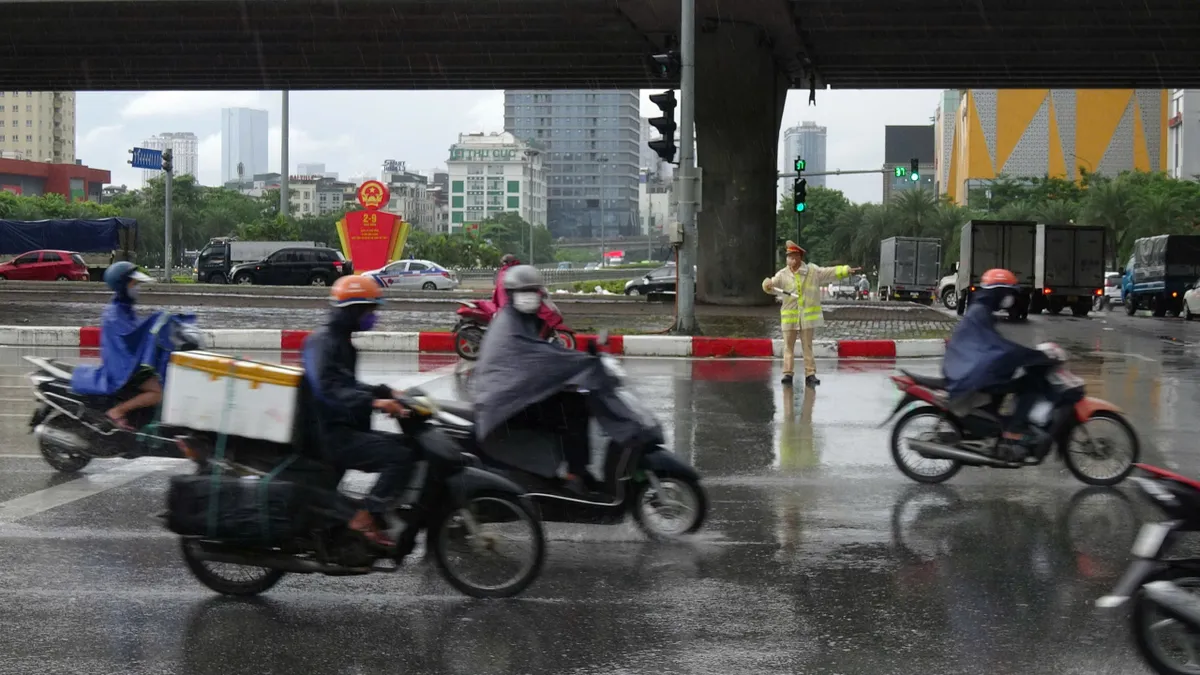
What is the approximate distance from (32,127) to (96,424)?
6466 inches

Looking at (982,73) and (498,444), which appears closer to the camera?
(498,444)

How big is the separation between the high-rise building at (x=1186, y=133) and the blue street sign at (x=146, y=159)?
6546 cm

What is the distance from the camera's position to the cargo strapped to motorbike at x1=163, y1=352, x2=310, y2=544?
5352 mm

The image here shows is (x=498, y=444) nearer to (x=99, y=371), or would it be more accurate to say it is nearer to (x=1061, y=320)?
(x=99, y=371)

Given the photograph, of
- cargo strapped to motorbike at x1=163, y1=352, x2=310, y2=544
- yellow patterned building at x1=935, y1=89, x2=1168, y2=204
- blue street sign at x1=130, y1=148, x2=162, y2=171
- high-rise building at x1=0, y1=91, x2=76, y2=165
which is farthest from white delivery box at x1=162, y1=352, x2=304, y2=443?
high-rise building at x1=0, y1=91, x2=76, y2=165

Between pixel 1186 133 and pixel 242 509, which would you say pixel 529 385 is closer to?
pixel 242 509

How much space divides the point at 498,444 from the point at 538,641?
131cm

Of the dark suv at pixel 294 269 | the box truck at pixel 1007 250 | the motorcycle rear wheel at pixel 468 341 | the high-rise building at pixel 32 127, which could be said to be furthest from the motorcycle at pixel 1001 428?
the high-rise building at pixel 32 127

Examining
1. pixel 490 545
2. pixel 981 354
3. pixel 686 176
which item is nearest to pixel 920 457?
pixel 981 354

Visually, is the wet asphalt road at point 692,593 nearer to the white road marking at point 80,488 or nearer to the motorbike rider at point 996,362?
the white road marking at point 80,488

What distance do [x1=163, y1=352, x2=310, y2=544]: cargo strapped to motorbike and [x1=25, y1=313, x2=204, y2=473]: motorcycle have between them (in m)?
2.61

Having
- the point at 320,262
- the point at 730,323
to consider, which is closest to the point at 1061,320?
the point at 730,323

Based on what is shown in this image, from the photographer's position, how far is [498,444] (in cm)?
615

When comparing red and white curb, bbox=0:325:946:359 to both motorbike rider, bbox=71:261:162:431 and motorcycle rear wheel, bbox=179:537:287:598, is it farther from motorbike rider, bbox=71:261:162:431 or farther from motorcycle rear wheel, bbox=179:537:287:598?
motorcycle rear wheel, bbox=179:537:287:598
